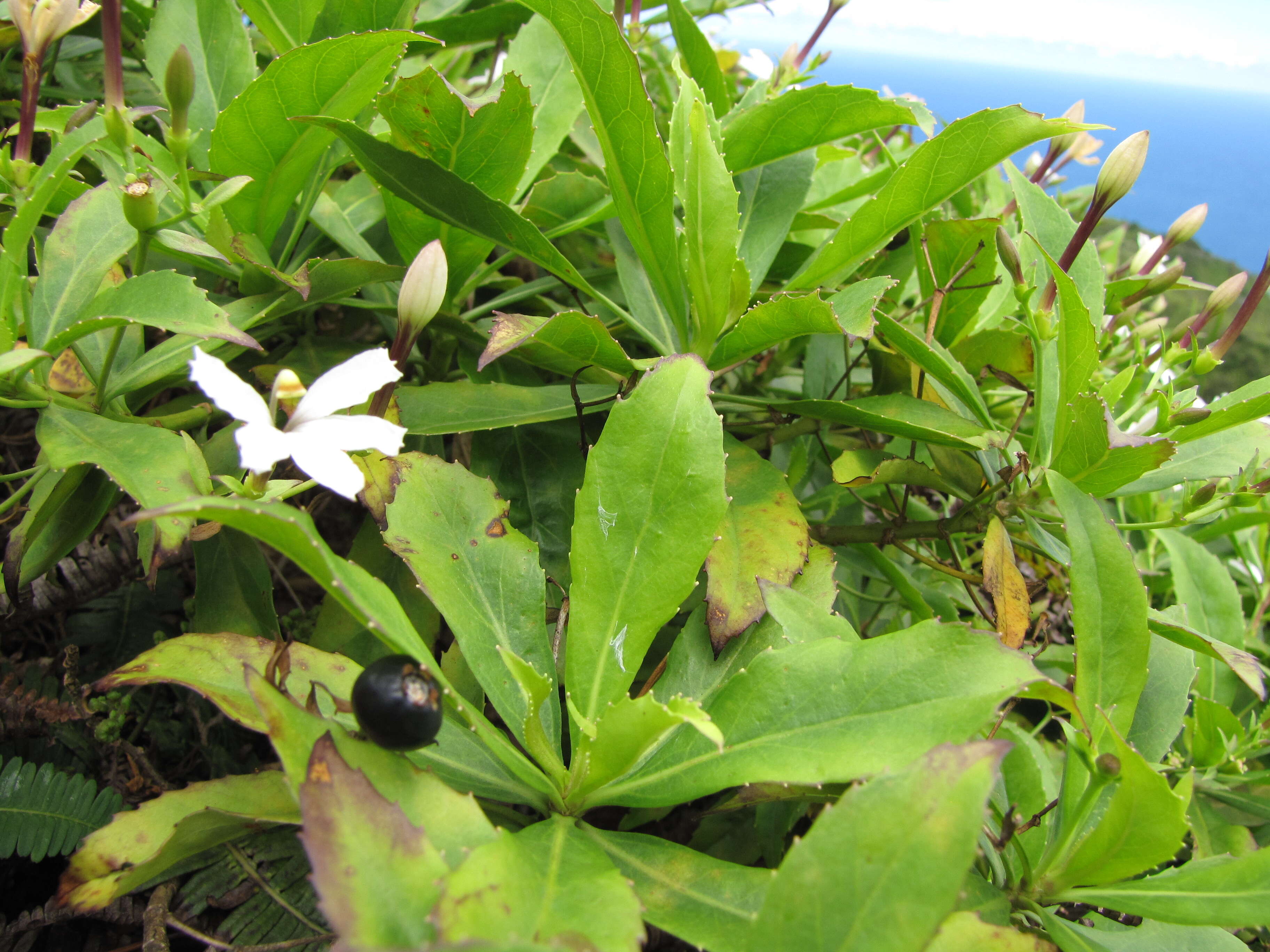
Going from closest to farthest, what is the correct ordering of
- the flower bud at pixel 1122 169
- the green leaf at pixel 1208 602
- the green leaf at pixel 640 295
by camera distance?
the flower bud at pixel 1122 169, the green leaf at pixel 640 295, the green leaf at pixel 1208 602

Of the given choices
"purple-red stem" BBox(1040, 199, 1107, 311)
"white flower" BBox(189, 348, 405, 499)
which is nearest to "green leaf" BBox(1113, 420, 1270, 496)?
"purple-red stem" BBox(1040, 199, 1107, 311)

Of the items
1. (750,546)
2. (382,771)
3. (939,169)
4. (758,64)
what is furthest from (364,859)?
(758,64)

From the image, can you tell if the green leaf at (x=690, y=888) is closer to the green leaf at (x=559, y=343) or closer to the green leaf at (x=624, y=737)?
the green leaf at (x=624, y=737)

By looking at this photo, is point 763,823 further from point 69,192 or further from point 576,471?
point 69,192

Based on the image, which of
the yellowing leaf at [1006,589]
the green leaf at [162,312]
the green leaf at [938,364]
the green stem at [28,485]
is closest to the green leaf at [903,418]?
the green leaf at [938,364]

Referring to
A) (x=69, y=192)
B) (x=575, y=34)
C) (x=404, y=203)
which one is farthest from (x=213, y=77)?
(x=575, y=34)

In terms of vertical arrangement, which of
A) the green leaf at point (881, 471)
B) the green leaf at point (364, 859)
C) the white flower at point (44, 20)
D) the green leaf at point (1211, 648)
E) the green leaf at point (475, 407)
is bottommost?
the green leaf at point (364, 859)

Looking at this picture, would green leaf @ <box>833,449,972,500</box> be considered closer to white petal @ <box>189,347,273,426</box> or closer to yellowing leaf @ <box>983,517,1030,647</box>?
yellowing leaf @ <box>983,517,1030,647</box>
